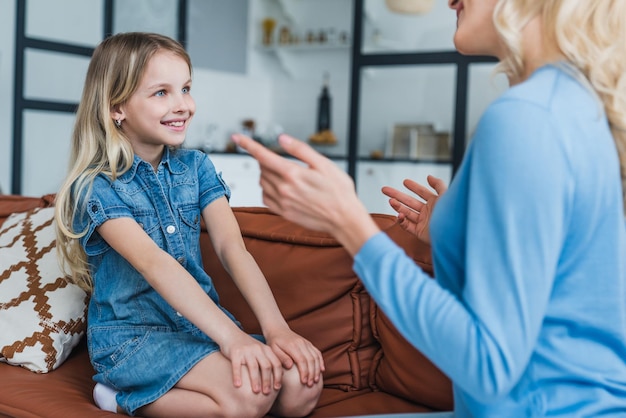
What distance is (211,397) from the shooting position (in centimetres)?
143

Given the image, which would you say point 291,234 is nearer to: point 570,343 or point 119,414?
point 119,414

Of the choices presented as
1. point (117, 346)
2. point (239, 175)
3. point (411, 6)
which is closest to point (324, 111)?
point (239, 175)

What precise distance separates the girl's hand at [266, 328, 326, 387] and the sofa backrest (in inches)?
7.3

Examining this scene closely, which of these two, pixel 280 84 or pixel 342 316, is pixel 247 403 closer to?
pixel 342 316

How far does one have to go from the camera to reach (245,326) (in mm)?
1766

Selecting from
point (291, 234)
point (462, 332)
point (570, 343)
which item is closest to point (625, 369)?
point (570, 343)

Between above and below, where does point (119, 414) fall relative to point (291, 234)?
below

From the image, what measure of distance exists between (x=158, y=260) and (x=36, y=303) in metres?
0.45

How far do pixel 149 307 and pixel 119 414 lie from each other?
0.26m

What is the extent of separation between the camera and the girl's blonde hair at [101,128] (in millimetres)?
1642

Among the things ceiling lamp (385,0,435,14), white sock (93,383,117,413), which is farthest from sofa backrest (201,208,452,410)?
ceiling lamp (385,0,435,14)

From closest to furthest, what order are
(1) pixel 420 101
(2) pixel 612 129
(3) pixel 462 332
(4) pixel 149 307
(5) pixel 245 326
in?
(3) pixel 462 332
(2) pixel 612 129
(4) pixel 149 307
(5) pixel 245 326
(1) pixel 420 101

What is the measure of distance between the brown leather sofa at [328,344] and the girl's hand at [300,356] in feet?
0.36

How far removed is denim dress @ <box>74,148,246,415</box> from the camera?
1.51m
